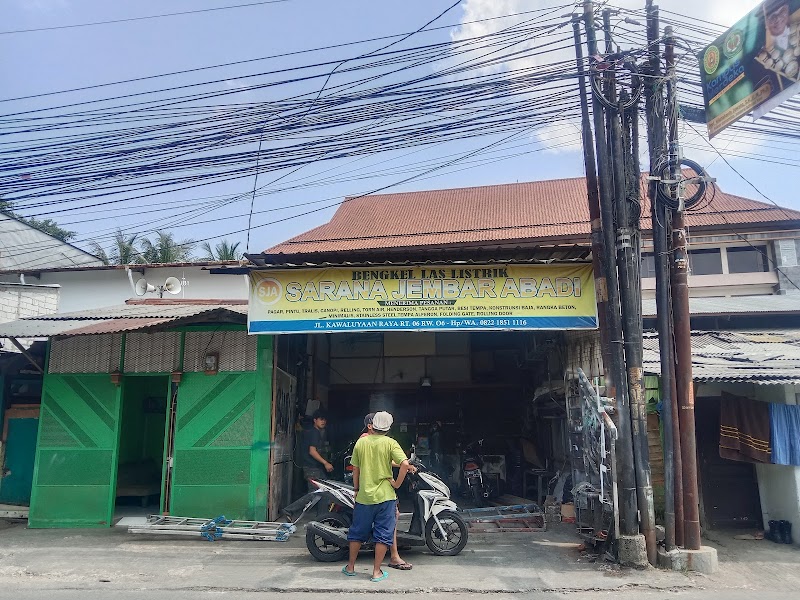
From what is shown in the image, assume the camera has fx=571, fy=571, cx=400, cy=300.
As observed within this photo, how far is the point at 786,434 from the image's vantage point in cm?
728

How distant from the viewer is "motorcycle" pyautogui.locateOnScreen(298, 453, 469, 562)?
6.43 m

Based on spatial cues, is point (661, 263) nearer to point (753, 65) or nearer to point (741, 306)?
point (753, 65)

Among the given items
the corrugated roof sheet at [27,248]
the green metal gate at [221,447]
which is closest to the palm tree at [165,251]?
the corrugated roof sheet at [27,248]

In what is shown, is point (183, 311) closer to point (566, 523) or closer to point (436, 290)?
point (436, 290)

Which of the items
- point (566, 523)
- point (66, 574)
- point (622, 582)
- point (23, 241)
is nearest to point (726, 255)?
point (566, 523)

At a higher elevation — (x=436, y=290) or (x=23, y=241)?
(x=23, y=241)

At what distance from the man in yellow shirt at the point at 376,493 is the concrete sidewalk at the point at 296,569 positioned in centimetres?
38

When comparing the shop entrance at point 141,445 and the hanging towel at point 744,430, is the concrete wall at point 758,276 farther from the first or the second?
the shop entrance at point 141,445

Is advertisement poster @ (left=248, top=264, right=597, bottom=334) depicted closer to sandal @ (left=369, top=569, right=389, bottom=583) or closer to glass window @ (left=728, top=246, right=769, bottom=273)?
sandal @ (left=369, top=569, right=389, bottom=583)

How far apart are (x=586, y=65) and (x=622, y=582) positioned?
5.67m

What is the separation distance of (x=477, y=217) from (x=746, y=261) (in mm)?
8258

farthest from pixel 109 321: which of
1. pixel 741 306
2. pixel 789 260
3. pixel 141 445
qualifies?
pixel 789 260

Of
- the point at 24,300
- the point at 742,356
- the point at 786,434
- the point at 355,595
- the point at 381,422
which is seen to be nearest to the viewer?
the point at 355,595

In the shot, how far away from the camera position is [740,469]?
8.09m
